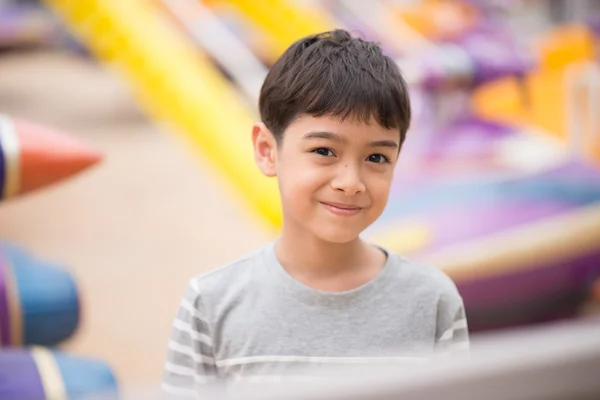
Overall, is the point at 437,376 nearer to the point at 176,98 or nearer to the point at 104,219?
the point at 176,98

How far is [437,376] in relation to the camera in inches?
13.6

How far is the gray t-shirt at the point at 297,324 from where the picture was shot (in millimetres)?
831

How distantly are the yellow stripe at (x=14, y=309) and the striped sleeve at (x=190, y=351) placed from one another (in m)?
0.74

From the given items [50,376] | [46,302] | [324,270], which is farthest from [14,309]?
[324,270]

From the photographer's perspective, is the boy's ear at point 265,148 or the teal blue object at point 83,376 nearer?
the boy's ear at point 265,148

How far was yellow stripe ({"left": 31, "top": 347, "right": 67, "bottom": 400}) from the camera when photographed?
130cm

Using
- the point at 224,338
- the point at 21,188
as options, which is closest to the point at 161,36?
the point at 21,188

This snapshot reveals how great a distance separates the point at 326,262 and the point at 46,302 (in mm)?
873

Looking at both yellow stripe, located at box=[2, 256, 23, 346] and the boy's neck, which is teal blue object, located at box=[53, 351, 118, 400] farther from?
the boy's neck

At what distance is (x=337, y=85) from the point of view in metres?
0.81

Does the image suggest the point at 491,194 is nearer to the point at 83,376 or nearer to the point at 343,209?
the point at 83,376

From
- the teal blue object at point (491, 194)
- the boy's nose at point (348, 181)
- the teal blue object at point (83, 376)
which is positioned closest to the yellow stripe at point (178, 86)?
the teal blue object at point (491, 194)

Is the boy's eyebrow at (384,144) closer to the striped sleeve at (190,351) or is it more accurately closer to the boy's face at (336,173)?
the boy's face at (336,173)

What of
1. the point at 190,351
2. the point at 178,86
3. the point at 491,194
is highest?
the point at 178,86
